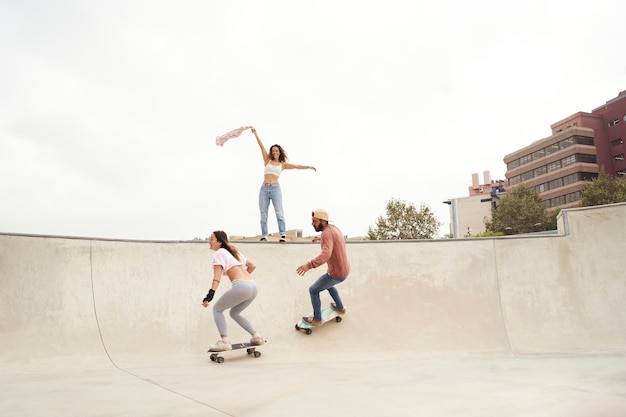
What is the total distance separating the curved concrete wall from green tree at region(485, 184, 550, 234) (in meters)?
45.5

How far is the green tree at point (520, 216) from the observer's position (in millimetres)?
50219

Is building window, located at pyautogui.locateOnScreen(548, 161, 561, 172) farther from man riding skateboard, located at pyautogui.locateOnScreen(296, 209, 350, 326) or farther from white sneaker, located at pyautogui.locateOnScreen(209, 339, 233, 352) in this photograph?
white sneaker, located at pyautogui.locateOnScreen(209, 339, 233, 352)

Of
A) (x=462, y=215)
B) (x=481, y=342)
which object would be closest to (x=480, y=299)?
(x=481, y=342)

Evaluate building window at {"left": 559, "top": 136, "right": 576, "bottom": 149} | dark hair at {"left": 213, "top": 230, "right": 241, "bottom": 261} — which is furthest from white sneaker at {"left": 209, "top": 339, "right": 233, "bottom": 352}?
building window at {"left": 559, "top": 136, "right": 576, "bottom": 149}

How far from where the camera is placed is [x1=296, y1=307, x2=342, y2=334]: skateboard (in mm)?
6973

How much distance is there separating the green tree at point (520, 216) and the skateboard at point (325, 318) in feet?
156

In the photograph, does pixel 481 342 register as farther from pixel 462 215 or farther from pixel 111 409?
pixel 462 215

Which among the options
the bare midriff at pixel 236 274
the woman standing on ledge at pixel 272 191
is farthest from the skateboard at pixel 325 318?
the woman standing on ledge at pixel 272 191

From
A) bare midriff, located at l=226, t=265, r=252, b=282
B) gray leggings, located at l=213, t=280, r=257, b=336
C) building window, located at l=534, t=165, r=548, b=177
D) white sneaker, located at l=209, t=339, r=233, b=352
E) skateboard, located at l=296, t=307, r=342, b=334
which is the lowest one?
white sneaker, located at l=209, t=339, r=233, b=352

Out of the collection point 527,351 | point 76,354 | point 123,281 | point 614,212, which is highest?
point 614,212

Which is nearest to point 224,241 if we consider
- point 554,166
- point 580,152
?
point 580,152

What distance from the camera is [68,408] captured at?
11.9 ft

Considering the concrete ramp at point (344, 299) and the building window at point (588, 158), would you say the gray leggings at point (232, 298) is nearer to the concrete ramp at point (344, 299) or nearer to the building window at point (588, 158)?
the concrete ramp at point (344, 299)

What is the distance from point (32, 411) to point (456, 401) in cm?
322
